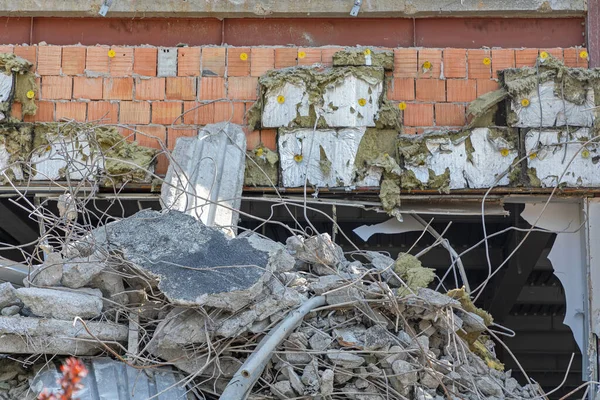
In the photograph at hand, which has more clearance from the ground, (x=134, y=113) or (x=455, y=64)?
(x=455, y=64)

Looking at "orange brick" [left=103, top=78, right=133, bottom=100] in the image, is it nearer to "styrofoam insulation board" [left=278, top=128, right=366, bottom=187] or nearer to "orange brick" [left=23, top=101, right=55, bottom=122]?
"orange brick" [left=23, top=101, right=55, bottom=122]

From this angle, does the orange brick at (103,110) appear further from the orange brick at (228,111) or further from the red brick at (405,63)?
the red brick at (405,63)

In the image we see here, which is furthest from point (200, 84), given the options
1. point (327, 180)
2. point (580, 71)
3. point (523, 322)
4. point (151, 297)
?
point (523, 322)

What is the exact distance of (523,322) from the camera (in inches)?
363

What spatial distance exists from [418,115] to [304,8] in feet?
4.12

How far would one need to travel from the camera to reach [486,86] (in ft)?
20.4

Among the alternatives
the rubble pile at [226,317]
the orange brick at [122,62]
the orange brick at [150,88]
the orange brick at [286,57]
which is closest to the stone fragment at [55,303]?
the rubble pile at [226,317]

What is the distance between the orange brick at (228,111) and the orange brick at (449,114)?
5.05 feet

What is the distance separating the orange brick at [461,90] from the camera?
620cm

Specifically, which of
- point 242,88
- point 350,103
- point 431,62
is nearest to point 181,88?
point 242,88

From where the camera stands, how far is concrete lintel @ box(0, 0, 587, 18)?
6293mm

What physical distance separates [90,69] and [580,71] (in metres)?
3.84

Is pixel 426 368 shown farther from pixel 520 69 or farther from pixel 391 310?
pixel 520 69

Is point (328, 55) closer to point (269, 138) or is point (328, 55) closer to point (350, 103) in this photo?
point (350, 103)
